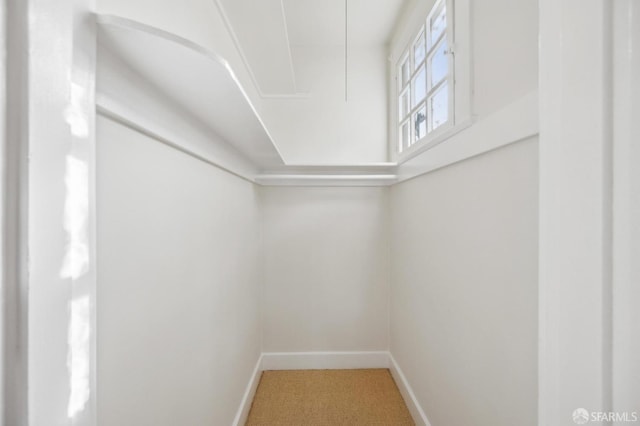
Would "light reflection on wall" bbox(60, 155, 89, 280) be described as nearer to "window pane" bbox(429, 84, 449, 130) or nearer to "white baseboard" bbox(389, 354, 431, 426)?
"window pane" bbox(429, 84, 449, 130)

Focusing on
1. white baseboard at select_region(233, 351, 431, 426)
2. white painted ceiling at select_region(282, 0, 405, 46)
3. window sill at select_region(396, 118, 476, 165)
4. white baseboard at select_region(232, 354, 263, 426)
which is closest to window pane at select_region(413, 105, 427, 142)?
window sill at select_region(396, 118, 476, 165)

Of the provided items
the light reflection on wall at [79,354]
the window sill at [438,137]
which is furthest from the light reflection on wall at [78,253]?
the window sill at [438,137]

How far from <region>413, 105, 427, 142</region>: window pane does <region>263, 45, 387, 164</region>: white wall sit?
0.53 m

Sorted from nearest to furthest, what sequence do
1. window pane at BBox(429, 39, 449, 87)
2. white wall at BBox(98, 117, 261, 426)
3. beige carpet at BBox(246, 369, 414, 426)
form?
white wall at BBox(98, 117, 261, 426), window pane at BBox(429, 39, 449, 87), beige carpet at BBox(246, 369, 414, 426)

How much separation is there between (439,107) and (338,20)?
3.44 ft

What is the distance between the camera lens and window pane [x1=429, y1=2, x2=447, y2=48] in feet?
4.56

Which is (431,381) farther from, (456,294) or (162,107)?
(162,107)

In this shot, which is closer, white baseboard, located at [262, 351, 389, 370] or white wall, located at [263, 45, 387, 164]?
white baseboard, located at [262, 351, 389, 370]

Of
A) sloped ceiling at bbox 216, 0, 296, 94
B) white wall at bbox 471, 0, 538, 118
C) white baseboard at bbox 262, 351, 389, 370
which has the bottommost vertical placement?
white baseboard at bbox 262, 351, 389, 370

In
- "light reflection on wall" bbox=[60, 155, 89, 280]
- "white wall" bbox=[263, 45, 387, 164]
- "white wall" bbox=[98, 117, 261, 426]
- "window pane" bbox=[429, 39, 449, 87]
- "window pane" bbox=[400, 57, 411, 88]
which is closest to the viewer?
"light reflection on wall" bbox=[60, 155, 89, 280]

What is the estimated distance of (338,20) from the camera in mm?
1970

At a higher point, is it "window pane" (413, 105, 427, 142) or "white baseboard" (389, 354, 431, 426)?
"window pane" (413, 105, 427, 142)

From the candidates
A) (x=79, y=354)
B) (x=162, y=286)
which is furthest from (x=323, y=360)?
(x=79, y=354)

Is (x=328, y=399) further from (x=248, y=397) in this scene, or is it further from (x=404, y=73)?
(x=404, y=73)
